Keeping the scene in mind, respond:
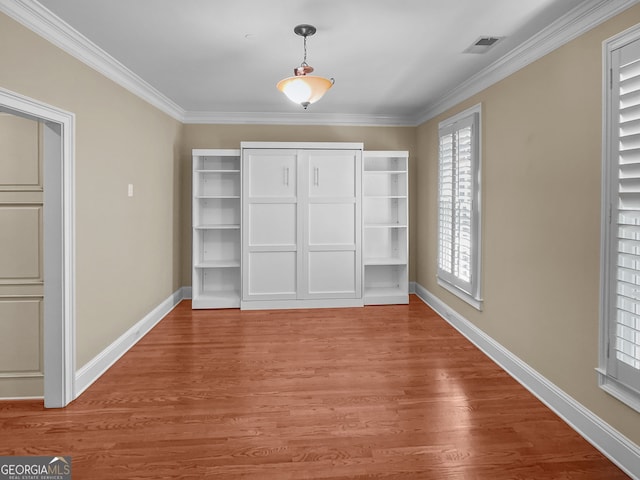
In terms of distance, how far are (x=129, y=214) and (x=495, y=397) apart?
3.46 m

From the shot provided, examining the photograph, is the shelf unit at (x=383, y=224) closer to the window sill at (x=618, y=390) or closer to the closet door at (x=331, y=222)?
the closet door at (x=331, y=222)

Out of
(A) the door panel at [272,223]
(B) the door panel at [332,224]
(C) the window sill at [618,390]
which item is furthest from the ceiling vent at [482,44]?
(A) the door panel at [272,223]

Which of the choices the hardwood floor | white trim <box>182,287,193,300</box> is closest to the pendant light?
the hardwood floor

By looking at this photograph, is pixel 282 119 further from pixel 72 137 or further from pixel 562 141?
pixel 562 141

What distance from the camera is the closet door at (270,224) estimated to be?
5086 millimetres

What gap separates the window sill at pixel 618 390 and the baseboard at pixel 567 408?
0.63 ft

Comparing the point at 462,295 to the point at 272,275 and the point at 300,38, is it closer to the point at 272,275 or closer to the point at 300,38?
the point at 272,275

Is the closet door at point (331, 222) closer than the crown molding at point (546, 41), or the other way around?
the crown molding at point (546, 41)

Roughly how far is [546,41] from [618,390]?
2245 millimetres

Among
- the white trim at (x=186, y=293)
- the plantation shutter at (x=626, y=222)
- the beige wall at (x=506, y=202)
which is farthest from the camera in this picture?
the white trim at (x=186, y=293)

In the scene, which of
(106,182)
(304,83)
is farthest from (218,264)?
(304,83)

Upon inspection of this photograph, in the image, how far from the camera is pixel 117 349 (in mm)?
3570

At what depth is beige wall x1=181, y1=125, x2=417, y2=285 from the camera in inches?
218
